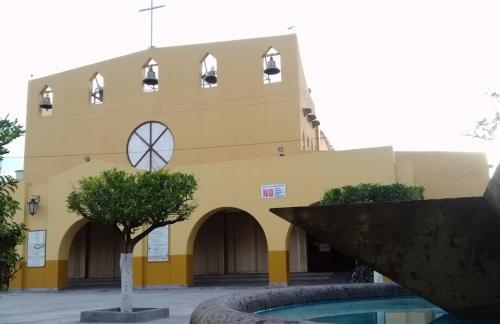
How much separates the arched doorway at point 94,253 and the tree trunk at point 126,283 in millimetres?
14543

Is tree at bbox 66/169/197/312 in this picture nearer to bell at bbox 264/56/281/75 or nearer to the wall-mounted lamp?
the wall-mounted lamp

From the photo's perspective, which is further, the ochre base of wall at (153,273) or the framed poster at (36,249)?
the framed poster at (36,249)

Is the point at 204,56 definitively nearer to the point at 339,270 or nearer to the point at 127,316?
the point at 339,270

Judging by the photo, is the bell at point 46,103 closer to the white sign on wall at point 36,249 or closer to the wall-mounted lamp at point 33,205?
the wall-mounted lamp at point 33,205

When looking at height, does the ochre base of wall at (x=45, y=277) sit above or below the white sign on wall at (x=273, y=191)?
below

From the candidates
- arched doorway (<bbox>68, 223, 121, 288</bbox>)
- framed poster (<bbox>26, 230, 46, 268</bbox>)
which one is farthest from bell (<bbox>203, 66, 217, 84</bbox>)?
framed poster (<bbox>26, 230, 46, 268</bbox>)

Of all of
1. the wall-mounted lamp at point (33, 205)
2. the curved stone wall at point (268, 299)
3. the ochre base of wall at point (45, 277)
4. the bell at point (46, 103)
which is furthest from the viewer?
the bell at point (46, 103)

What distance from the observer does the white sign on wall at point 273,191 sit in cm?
1823

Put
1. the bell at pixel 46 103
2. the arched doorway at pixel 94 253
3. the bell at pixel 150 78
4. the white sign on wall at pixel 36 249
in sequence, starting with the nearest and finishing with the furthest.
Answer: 1. the white sign on wall at pixel 36 249
2. the bell at pixel 150 78
3. the arched doorway at pixel 94 253
4. the bell at pixel 46 103

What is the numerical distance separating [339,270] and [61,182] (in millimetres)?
11262

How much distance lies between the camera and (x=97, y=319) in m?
9.95

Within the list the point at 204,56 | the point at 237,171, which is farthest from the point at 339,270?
the point at 204,56

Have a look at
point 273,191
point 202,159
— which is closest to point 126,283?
point 273,191

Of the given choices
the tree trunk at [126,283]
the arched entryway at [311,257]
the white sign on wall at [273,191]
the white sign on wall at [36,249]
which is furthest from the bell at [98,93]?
the tree trunk at [126,283]
